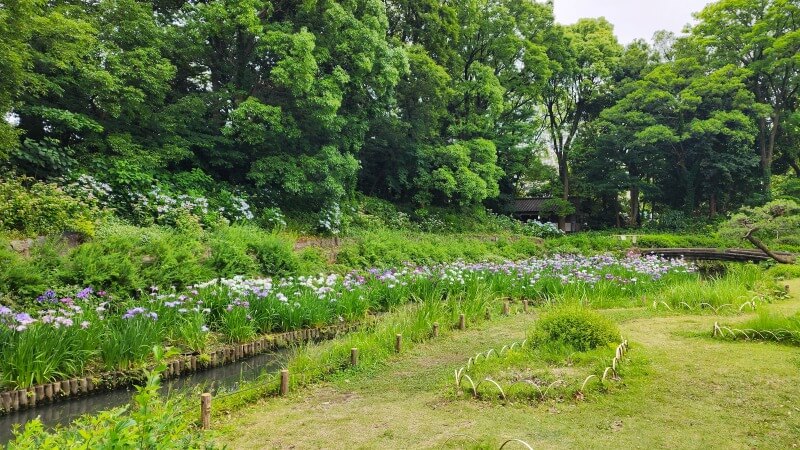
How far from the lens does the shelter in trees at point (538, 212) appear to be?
30500mm

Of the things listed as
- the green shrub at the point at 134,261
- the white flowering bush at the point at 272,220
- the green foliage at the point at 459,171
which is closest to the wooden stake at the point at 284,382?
the green shrub at the point at 134,261

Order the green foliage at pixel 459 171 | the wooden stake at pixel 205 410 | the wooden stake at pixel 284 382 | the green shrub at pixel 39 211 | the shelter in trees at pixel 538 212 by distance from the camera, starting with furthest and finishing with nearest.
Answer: the shelter in trees at pixel 538 212
the green foliage at pixel 459 171
the green shrub at pixel 39 211
the wooden stake at pixel 284 382
the wooden stake at pixel 205 410

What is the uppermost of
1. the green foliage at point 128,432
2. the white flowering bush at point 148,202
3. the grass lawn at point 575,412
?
the white flowering bush at point 148,202

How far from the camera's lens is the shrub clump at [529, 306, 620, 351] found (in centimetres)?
548

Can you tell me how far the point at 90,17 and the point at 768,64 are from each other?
31119 mm

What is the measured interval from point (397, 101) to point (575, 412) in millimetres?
17091

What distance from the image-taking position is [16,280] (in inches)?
231

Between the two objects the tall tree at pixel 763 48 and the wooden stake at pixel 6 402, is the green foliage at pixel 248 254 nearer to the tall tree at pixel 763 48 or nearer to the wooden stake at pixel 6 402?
the wooden stake at pixel 6 402

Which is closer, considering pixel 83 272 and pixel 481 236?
pixel 83 272

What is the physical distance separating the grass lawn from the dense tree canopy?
25.5 ft

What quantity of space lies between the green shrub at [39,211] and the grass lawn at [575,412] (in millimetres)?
5599

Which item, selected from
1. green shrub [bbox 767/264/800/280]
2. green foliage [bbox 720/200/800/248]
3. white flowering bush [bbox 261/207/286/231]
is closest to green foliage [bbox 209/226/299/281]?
white flowering bush [bbox 261/207/286/231]

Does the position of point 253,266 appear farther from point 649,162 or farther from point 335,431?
point 649,162

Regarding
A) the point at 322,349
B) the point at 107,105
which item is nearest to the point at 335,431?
the point at 322,349
